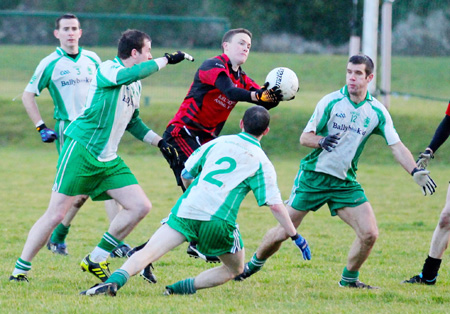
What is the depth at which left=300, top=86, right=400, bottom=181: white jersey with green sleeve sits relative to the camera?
6230mm

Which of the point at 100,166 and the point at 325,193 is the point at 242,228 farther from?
the point at 100,166

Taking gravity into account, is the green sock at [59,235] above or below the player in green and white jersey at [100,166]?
below

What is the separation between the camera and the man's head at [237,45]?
6.79 metres

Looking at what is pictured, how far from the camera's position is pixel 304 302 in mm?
5641

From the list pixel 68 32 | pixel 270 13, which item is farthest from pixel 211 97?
pixel 270 13

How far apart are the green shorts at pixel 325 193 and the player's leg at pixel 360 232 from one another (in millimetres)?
60

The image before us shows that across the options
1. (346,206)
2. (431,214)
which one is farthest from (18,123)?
(346,206)

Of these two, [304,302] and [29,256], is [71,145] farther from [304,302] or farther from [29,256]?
[304,302]

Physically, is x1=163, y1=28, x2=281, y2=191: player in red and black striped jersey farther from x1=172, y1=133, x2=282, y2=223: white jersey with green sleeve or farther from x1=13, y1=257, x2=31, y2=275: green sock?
x1=13, y1=257, x2=31, y2=275: green sock

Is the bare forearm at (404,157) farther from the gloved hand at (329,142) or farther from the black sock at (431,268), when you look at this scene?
the black sock at (431,268)

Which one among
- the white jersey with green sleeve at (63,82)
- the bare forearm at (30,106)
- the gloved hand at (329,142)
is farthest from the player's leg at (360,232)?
the bare forearm at (30,106)

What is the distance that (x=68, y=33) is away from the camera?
7.59 metres

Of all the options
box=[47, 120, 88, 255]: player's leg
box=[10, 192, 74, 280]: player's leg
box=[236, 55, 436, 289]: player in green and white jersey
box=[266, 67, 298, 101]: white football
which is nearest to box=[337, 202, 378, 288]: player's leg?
box=[236, 55, 436, 289]: player in green and white jersey

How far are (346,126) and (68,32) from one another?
10.3 ft
